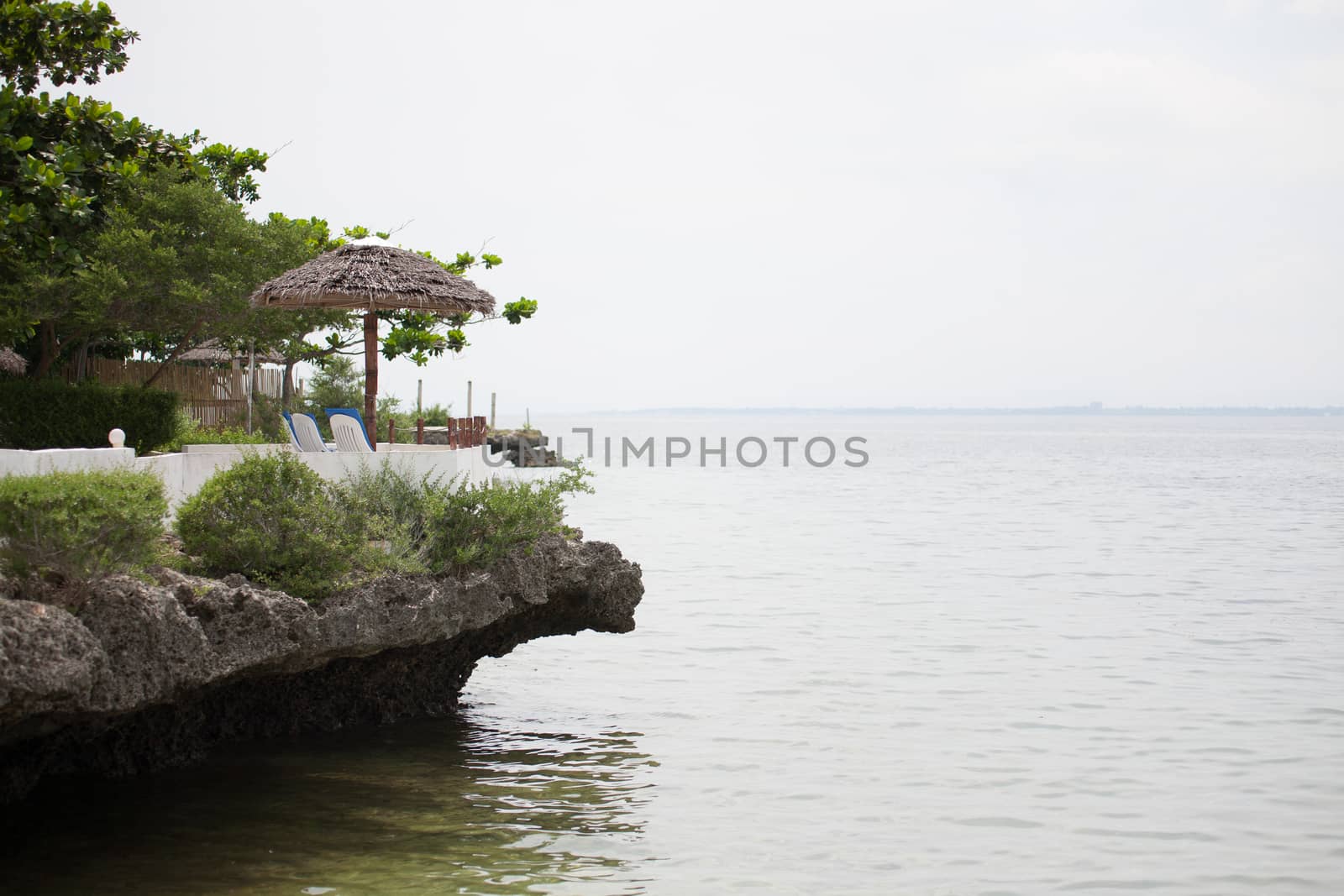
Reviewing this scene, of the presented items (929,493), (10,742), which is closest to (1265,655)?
(10,742)

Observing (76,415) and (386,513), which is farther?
(76,415)

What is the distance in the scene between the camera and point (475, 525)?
11.8m

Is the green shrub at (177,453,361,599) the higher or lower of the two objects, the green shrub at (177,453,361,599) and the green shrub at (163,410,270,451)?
the lower

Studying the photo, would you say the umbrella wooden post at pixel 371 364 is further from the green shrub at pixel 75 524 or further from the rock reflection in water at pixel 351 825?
the green shrub at pixel 75 524

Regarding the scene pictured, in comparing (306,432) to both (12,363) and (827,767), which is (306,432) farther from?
(12,363)

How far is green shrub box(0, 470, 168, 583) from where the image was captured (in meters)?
7.96

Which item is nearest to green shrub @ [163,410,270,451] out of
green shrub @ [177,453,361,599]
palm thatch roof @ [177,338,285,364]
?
green shrub @ [177,453,361,599]

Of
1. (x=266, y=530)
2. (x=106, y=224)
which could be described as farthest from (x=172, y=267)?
(x=266, y=530)

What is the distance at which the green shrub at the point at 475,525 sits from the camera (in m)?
11.6

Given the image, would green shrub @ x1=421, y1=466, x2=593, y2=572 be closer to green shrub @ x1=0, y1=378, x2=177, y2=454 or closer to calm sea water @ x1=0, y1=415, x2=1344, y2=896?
calm sea water @ x1=0, y1=415, x2=1344, y2=896

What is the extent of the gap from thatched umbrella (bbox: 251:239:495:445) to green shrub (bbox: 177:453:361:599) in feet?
17.7

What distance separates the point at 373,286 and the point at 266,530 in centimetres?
601

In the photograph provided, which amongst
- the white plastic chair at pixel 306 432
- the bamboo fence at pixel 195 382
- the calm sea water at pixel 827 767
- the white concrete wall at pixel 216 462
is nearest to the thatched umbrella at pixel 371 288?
the white plastic chair at pixel 306 432

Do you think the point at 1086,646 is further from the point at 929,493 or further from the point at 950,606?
the point at 929,493
